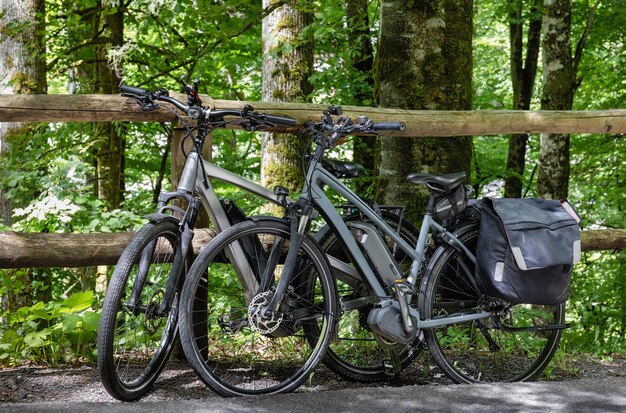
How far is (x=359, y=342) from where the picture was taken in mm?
4879

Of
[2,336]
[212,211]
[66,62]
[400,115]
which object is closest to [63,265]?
[2,336]

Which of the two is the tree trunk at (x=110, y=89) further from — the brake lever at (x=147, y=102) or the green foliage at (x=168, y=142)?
the brake lever at (x=147, y=102)

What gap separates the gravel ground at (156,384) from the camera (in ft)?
13.0

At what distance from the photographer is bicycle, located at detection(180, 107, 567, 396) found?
154 inches

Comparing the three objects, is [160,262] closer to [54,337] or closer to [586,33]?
[54,337]

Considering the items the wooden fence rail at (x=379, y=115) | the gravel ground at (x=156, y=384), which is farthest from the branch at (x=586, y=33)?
the gravel ground at (x=156, y=384)

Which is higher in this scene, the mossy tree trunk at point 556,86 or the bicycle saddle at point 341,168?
the mossy tree trunk at point 556,86

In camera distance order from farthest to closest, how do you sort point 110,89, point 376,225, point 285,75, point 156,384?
point 110,89, point 285,75, point 376,225, point 156,384

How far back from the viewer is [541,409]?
3.66 m

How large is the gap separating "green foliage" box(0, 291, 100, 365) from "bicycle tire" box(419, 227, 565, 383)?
1975 millimetres

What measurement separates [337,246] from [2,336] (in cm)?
202

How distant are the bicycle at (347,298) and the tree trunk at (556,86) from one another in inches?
237

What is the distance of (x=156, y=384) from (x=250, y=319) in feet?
2.26

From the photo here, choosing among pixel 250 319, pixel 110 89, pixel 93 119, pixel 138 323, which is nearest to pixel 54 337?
pixel 138 323
